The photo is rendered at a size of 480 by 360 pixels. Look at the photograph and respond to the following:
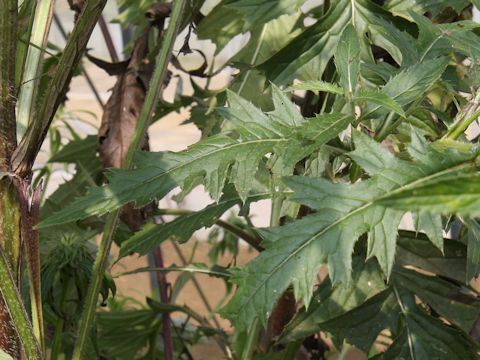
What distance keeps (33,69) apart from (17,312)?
18cm

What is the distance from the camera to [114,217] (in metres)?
0.60

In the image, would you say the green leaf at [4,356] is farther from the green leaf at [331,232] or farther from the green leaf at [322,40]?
the green leaf at [322,40]

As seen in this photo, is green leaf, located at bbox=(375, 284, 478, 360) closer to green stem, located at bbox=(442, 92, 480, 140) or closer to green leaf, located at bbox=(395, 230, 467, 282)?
green leaf, located at bbox=(395, 230, 467, 282)

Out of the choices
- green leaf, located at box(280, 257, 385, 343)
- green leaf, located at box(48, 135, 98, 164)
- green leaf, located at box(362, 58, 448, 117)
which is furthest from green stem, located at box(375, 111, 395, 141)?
green leaf, located at box(48, 135, 98, 164)

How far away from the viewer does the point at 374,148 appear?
505 millimetres

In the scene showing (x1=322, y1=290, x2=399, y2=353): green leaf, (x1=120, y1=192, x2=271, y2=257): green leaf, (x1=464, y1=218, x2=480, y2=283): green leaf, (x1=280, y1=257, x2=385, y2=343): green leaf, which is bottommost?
(x1=322, y1=290, x2=399, y2=353): green leaf

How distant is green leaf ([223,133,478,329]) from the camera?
1.58 ft

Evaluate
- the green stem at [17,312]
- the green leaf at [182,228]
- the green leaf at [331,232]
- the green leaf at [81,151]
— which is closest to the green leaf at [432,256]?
the green leaf at [182,228]

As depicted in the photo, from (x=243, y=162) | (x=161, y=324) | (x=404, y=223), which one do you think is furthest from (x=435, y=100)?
(x=404, y=223)

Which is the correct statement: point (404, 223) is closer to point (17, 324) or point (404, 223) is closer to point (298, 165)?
point (298, 165)

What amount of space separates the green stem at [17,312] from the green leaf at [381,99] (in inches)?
10.3

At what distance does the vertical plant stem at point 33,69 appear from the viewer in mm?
582

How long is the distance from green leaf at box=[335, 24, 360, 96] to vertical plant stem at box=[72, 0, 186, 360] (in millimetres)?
129

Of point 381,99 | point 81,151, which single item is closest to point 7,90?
point 381,99
